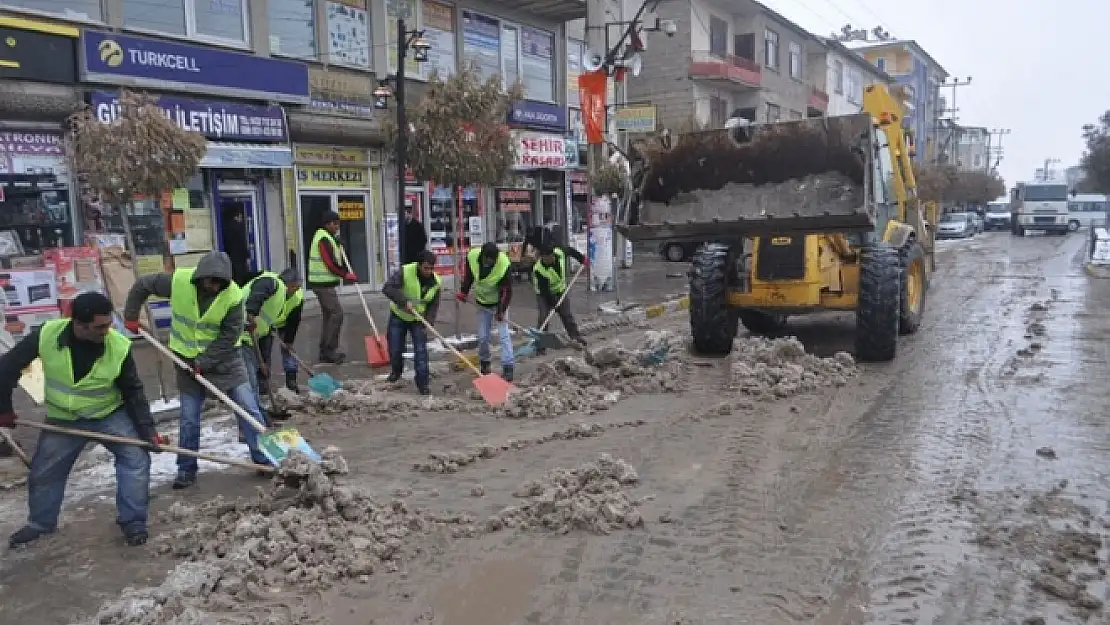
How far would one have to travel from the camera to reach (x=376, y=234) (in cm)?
1620

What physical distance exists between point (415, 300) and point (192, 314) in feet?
9.85

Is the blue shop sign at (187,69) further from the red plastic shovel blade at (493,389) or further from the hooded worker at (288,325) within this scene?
the red plastic shovel blade at (493,389)

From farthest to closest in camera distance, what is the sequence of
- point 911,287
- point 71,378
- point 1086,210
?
1. point 1086,210
2. point 911,287
3. point 71,378

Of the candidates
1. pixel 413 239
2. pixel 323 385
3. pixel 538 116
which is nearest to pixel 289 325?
pixel 323 385

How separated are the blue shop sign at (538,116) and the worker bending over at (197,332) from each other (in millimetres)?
13075

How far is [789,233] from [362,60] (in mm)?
9458

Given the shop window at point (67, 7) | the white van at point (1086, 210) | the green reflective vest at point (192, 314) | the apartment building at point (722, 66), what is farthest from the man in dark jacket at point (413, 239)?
the white van at point (1086, 210)

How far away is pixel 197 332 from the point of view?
580cm

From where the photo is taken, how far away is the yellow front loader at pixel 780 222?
925cm

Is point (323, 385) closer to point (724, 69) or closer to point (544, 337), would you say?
point (544, 337)

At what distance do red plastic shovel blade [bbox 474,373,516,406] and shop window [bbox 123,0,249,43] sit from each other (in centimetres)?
778

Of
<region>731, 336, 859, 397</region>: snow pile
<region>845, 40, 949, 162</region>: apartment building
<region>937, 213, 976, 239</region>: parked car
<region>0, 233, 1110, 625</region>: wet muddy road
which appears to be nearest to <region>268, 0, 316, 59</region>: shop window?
<region>0, 233, 1110, 625</region>: wet muddy road

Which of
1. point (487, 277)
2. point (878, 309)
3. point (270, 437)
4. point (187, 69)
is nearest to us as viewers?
point (270, 437)

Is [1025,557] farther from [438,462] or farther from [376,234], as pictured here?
[376,234]
